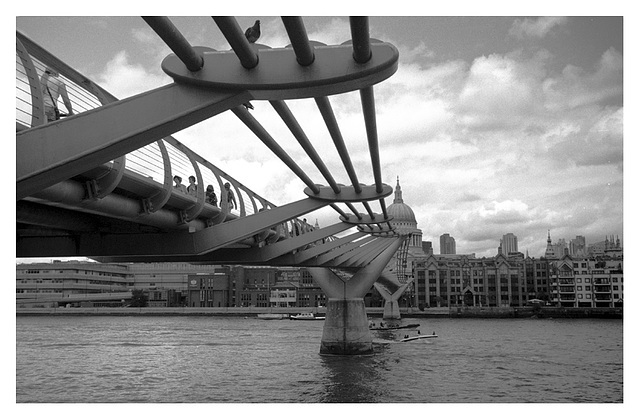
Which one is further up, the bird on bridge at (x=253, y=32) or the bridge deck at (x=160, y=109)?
the bird on bridge at (x=253, y=32)

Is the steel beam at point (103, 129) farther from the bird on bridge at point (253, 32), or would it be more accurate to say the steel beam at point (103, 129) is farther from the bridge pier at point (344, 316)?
the bridge pier at point (344, 316)

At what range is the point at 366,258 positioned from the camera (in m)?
32.7

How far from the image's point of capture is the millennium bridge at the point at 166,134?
5.84m

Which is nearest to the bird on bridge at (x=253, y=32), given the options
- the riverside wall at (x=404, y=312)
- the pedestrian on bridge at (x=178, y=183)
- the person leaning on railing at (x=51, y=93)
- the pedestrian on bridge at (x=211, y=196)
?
the person leaning on railing at (x=51, y=93)

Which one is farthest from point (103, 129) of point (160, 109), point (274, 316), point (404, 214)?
point (404, 214)

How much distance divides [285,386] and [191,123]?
16.2 m

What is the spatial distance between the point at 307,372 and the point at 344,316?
6602mm

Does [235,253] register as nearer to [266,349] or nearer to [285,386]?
[285,386]

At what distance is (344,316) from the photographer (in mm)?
31188

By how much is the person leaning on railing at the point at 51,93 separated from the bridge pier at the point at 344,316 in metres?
24.6

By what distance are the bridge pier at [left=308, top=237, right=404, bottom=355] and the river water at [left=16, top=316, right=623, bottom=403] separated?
0.86m

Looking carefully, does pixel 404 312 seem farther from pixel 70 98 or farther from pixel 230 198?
pixel 70 98

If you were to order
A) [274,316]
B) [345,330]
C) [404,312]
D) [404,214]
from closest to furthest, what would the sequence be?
[345,330] < [274,316] < [404,312] < [404,214]
